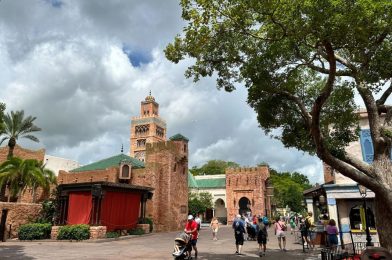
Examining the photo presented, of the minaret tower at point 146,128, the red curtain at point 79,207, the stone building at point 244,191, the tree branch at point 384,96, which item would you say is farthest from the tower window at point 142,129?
the tree branch at point 384,96

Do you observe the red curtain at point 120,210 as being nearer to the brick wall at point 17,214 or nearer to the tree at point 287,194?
the brick wall at point 17,214

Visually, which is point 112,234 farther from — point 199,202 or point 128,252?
point 199,202

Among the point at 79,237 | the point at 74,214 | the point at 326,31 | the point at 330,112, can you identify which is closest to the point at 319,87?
the point at 330,112

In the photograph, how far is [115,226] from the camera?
22.1 meters

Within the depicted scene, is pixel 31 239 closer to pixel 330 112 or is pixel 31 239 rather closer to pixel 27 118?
pixel 27 118

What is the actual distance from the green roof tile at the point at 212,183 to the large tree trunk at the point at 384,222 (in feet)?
140

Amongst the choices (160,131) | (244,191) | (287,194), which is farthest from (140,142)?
(244,191)

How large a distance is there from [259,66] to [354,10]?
3.24 meters

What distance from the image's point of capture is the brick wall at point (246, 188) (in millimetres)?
46250

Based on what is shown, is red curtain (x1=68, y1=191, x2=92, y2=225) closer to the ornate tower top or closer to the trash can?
the trash can

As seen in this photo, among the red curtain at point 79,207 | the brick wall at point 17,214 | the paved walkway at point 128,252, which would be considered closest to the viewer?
the paved walkway at point 128,252

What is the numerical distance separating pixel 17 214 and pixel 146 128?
2682 inches

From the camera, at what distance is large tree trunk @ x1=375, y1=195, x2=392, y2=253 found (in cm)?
803

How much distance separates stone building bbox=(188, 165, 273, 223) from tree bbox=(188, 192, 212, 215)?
2623 millimetres
